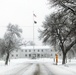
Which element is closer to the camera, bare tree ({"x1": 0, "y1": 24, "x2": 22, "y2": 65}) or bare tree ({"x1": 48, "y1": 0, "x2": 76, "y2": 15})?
bare tree ({"x1": 48, "y1": 0, "x2": 76, "y2": 15})

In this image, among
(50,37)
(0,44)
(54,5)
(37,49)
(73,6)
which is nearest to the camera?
(73,6)

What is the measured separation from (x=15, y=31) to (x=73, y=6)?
34.5 m

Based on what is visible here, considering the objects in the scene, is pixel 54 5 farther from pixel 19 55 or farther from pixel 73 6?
pixel 19 55

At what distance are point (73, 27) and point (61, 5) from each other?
9.95 ft

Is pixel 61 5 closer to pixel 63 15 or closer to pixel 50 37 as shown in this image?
pixel 63 15

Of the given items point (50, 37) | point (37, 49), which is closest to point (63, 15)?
point (50, 37)

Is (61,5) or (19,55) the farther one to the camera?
(19,55)

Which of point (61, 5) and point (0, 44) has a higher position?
point (61, 5)

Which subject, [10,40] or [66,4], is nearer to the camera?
[66,4]

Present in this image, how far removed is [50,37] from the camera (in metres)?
50.9

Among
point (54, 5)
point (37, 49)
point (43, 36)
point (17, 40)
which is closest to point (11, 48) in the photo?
point (17, 40)

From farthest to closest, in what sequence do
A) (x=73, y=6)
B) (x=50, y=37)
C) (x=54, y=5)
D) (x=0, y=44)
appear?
(x=0, y=44) → (x=50, y=37) → (x=54, y=5) → (x=73, y=6)

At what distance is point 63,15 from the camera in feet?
89.3

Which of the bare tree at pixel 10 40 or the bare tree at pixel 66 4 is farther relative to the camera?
the bare tree at pixel 10 40
